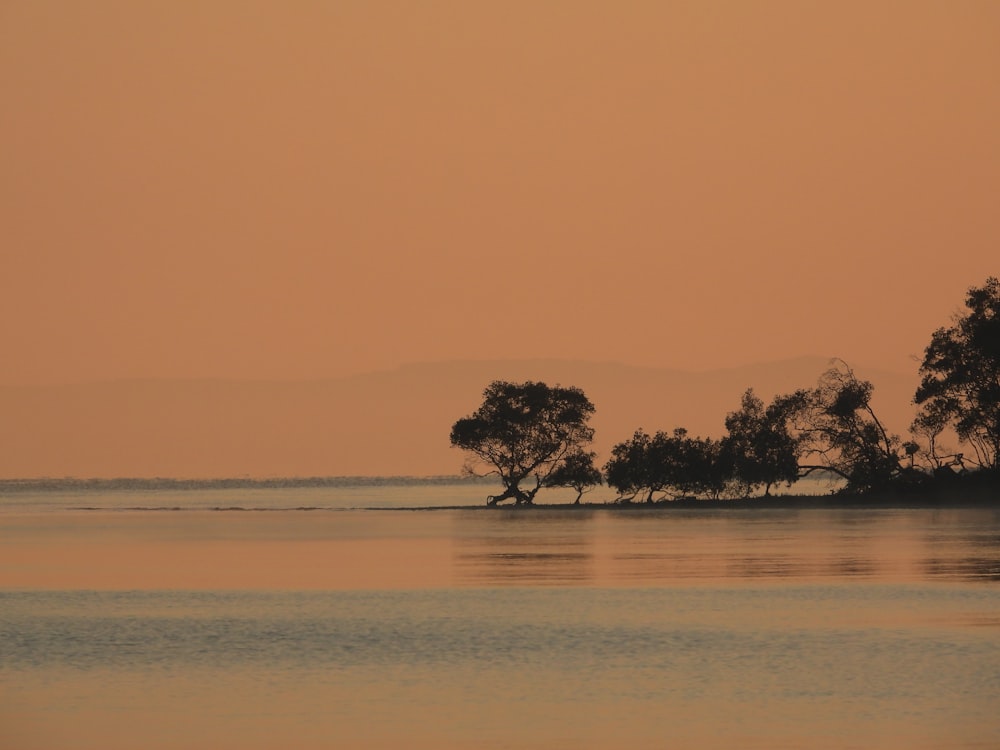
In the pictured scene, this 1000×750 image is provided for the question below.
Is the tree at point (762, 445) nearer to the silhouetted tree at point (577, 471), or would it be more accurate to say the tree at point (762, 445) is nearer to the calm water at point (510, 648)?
the silhouetted tree at point (577, 471)

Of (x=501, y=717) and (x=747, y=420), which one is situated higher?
(x=747, y=420)

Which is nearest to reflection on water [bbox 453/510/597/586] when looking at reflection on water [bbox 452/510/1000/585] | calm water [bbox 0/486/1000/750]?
reflection on water [bbox 452/510/1000/585]

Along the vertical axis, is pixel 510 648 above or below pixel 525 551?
below

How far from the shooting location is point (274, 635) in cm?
3941

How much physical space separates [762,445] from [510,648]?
88.3 metres

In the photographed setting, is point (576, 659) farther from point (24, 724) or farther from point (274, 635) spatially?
point (24, 724)

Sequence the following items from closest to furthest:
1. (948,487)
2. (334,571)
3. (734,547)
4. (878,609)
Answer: (878,609) → (334,571) → (734,547) → (948,487)

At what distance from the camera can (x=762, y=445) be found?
122m

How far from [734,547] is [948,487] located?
48.7 meters

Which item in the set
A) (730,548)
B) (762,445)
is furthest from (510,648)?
(762,445)

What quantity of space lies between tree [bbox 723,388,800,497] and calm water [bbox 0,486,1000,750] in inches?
1772

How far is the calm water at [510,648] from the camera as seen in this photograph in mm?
25250

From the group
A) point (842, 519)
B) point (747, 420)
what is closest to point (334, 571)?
point (842, 519)

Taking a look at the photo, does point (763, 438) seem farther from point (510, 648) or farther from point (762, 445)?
point (510, 648)
